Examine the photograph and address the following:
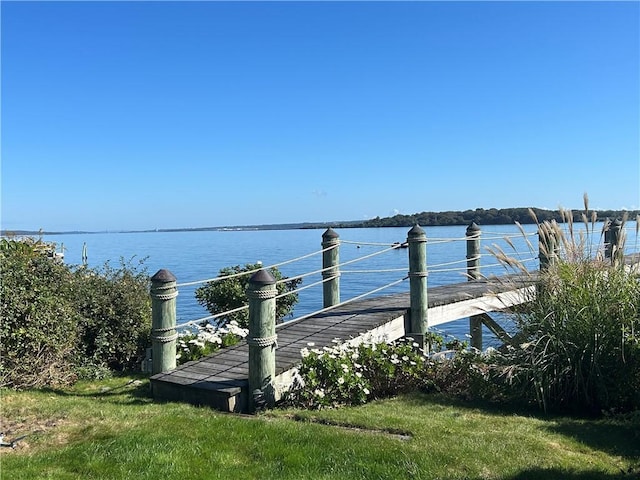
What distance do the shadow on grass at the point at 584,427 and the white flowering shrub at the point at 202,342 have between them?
94.6 inches

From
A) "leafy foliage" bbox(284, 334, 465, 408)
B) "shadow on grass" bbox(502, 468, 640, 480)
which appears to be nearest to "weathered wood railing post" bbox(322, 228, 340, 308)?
"leafy foliage" bbox(284, 334, 465, 408)

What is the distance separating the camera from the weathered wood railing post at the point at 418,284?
755cm

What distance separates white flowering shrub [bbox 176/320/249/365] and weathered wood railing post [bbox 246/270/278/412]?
1.45 m

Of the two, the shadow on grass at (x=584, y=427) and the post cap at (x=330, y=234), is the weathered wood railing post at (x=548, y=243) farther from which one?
the post cap at (x=330, y=234)

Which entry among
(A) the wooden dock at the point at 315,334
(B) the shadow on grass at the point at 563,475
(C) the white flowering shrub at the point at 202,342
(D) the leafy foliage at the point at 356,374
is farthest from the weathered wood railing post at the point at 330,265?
(B) the shadow on grass at the point at 563,475

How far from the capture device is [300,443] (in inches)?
165

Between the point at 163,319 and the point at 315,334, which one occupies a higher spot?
the point at 163,319

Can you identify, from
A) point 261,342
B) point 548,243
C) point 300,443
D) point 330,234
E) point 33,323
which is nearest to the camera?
point 300,443

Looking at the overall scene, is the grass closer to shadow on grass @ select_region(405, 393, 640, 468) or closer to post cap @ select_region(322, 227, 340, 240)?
shadow on grass @ select_region(405, 393, 640, 468)

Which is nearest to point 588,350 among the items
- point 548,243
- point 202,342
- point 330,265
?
point 548,243

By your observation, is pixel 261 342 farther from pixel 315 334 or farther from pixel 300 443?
pixel 315 334

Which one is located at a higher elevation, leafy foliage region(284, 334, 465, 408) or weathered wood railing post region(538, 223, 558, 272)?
weathered wood railing post region(538, 223, 558, 272)

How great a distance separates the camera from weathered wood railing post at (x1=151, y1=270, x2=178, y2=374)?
554 centimetres

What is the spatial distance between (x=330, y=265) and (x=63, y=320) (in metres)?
3.83
